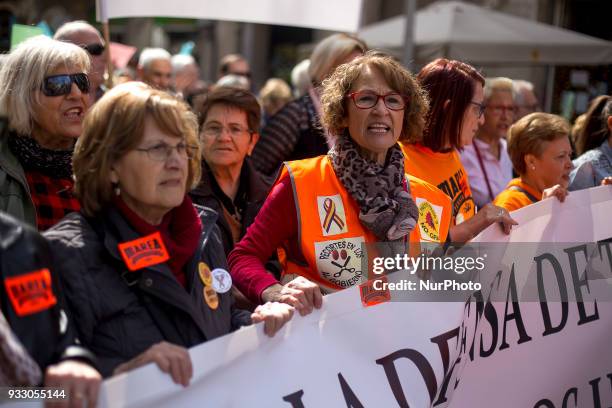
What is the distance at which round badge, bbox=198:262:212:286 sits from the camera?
9.15ft

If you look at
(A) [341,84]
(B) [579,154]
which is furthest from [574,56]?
(A) [341,84]

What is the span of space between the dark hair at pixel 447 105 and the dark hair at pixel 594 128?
1.49 m

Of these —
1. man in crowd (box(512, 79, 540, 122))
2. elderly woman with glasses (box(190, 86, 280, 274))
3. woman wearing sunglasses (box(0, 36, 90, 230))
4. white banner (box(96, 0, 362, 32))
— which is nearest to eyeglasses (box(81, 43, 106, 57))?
white banner (box(96, 0, 362, 32))

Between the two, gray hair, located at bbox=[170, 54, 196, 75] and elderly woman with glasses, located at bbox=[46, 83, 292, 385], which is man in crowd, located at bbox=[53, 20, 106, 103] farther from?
gray hair, located at bbox=[170, 54, 196, 75]

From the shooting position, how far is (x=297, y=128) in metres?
4.98

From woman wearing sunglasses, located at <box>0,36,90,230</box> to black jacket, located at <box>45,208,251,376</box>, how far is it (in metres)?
0.87

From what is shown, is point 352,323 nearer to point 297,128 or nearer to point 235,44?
point 297,128

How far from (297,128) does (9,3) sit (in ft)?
70.9

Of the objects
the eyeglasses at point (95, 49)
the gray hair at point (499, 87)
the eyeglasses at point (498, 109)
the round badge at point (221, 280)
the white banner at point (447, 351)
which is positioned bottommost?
the white banner at point (447, 351)

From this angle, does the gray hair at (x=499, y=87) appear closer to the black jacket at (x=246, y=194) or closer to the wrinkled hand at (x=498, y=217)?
the black jacket at (x=246, y=194)

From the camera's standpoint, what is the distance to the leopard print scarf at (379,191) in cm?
335

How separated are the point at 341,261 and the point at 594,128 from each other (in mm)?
2819

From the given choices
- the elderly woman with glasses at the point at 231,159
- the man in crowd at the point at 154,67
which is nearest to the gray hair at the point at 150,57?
the man in crowd at the point at 154,67

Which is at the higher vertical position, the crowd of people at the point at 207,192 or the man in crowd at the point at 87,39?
the man in crowd at the point at 87,39
